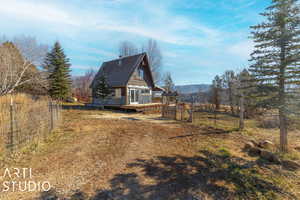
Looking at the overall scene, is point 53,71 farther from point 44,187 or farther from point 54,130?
point 44,187

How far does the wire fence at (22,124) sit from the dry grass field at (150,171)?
0.37 meters

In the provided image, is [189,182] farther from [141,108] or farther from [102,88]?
[102,88]

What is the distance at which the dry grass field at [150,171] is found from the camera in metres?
2.75

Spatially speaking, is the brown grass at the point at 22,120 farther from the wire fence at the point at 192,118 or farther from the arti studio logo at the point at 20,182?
the wire fence at the point at 192,118

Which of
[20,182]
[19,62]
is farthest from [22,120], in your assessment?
[19,62]

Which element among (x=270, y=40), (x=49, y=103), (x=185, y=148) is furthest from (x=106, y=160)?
(x=270, y=40)

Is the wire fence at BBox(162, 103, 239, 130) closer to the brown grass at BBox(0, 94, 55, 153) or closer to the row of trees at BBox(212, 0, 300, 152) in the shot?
the row of trees at BBox(212, 0, 300, 152)

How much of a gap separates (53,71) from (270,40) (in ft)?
79.9

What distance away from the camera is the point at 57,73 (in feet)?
67.7

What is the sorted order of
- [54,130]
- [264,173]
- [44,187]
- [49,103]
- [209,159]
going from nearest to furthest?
[44,187] < [264,173] < [209,159] < [49,103] < [54,130]

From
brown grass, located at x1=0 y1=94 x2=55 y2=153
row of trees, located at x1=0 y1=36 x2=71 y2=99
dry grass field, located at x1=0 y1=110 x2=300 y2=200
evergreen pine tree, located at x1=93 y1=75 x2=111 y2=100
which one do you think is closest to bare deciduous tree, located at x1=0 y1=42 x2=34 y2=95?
row of trees, located at x1=0 y1=36 x2=71 y2=99

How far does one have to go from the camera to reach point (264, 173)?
3.74 metres

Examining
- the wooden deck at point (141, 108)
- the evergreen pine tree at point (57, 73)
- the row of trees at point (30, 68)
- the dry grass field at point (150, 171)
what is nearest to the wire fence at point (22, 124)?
the dry grass field at point (150, 171)

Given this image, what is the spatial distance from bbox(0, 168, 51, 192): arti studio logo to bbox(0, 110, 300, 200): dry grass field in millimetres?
106
